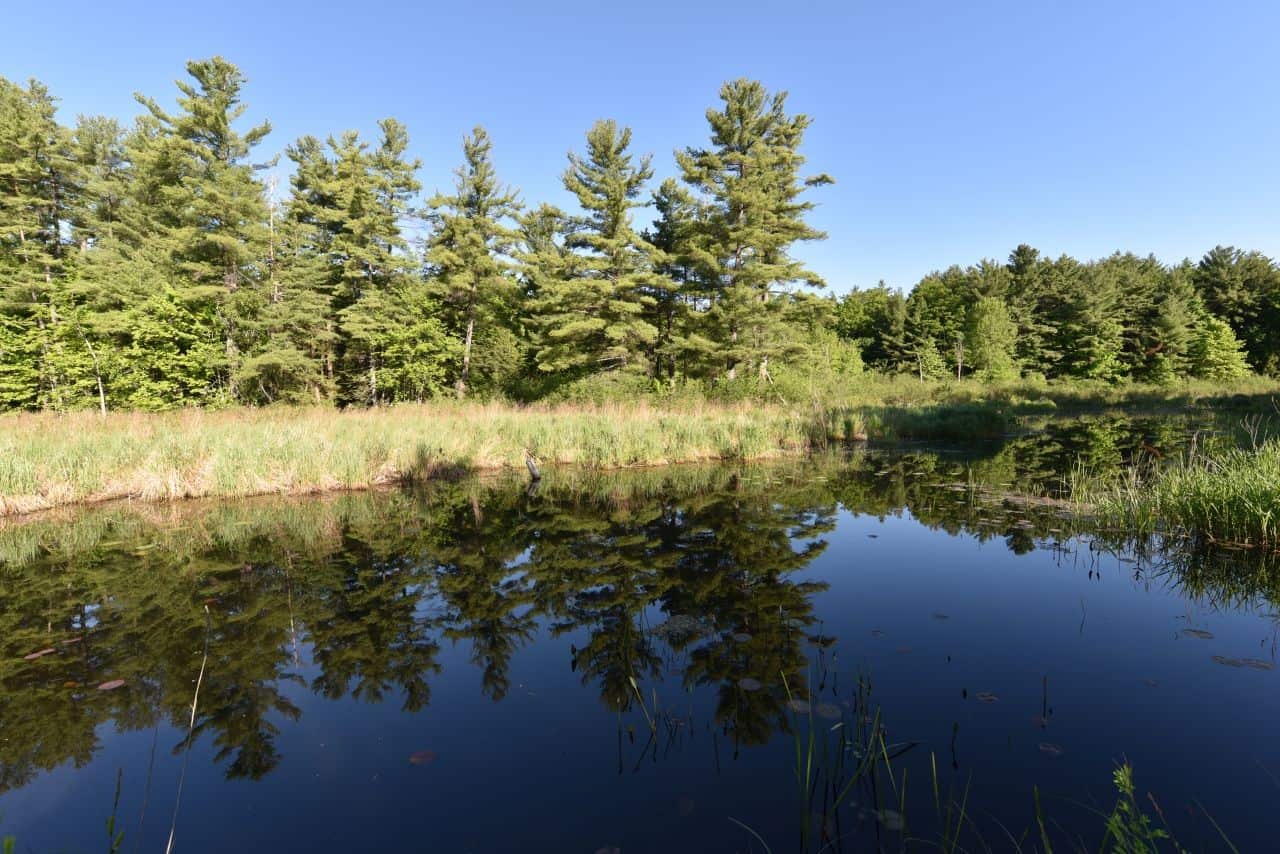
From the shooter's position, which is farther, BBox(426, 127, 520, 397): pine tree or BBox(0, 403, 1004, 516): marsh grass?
BBox(426, 127, 520, 397): pine tree

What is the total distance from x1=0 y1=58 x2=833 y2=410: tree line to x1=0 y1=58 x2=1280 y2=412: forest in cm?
11

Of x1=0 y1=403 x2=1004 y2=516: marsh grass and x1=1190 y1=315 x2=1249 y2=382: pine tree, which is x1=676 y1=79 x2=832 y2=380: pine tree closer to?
x1=0 y1=403 x2=1004 y2=516: marsh grass

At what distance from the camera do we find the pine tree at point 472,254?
26266mm

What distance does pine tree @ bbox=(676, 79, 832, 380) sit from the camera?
23.3 meters

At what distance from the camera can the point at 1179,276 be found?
44.0 meters

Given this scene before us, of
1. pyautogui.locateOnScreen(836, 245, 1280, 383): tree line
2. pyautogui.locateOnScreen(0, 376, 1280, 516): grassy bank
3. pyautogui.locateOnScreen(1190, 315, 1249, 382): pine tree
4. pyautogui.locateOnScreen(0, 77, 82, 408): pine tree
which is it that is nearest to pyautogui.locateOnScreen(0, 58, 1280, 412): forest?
pyautogui.locateOnScreen(0, 77, 82, 408): pine tree

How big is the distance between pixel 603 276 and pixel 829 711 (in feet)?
76.2

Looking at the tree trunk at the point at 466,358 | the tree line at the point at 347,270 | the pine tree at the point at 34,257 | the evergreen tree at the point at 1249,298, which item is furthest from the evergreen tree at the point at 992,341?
the pine tree at the point at 34,257

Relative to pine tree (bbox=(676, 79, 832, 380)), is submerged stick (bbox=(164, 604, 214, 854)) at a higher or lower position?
lower

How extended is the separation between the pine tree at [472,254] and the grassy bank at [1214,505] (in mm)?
24898

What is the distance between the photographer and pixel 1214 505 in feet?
20.5

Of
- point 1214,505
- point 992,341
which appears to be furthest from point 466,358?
point 992,341

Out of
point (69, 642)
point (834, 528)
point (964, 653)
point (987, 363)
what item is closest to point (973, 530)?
point (834, 528)

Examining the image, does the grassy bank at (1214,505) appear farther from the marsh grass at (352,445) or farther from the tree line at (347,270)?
the tree line at (347,270)
